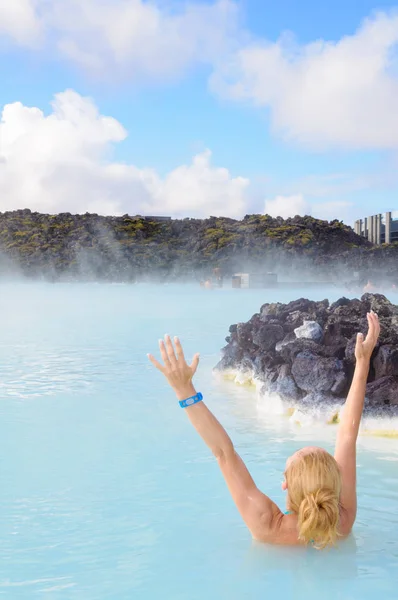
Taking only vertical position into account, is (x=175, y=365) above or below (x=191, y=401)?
above

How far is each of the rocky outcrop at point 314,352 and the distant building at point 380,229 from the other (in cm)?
5632

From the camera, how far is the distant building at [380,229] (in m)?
65.7

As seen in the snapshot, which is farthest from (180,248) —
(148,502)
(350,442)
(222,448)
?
(222,448)

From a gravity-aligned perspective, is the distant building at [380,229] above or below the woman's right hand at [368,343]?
above

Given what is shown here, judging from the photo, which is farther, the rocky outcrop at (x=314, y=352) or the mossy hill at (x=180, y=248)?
the mossy hill at (x=180, y=248)

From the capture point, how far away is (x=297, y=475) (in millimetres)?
2756

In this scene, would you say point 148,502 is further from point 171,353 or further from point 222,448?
point 171,353

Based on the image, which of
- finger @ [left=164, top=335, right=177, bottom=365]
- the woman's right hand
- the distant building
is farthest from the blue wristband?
the distant building

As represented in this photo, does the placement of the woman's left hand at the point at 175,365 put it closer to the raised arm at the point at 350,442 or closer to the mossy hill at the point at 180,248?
the raised arm at the point at 350,442

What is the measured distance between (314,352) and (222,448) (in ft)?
15.8

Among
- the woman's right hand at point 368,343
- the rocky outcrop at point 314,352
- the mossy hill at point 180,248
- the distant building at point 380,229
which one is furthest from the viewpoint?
the distant building at point 380,229

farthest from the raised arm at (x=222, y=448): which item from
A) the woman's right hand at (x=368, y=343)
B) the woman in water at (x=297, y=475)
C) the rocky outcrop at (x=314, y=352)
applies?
the rocky outcrop at (x=314, y=352)

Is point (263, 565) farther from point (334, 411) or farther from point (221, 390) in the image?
point (221, 390)

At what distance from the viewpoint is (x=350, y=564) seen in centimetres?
352
